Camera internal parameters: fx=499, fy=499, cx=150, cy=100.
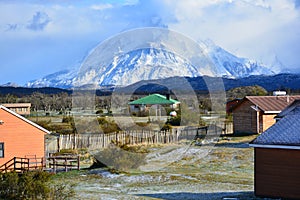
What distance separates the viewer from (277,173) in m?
18.2

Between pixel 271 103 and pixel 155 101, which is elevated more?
pixel 155 101

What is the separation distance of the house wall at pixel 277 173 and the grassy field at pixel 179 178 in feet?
3.24

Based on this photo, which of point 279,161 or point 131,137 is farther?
point 131,137

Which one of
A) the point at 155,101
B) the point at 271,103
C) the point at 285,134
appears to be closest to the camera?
the point at 285,134

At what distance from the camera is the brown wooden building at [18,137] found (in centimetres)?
3083

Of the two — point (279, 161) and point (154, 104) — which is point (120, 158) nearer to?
point (279, 161)

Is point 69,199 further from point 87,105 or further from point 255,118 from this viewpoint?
point 87,105

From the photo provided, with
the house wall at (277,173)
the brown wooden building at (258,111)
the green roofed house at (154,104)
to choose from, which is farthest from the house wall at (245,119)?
the green roofed house at (154,104)

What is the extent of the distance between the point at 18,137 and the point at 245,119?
23285 mm


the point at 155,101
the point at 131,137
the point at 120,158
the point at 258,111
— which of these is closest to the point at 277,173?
the point at 120,158

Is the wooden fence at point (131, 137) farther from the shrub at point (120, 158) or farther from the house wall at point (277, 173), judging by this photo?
the house wall at point (277, 173)

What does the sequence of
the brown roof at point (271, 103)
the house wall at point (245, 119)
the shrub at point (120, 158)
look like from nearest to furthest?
the shrub at point (120, 158) → the brown roof at point (271, 103) → the house wall at point (245, 119)

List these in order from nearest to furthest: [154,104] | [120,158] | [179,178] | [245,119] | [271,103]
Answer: [179,178]
[120,158]
[271,103]
[245,119]
[154,104]

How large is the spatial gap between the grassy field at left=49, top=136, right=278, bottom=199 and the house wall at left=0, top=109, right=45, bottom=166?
5.06 metres
